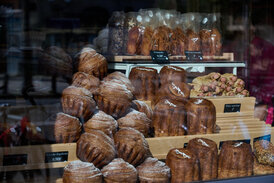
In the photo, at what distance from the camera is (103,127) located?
6.64 ft

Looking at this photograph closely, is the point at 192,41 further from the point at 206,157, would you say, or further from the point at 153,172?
the point at 153,172

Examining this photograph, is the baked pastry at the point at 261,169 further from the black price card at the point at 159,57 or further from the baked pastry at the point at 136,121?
the black price card at the point at 159,57

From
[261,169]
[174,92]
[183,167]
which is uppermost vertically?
[174,92]

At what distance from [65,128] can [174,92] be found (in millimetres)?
806

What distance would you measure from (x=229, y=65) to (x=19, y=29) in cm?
162

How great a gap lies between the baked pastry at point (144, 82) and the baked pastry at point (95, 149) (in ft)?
1.87

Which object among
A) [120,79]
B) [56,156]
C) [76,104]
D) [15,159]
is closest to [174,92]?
[120,79]

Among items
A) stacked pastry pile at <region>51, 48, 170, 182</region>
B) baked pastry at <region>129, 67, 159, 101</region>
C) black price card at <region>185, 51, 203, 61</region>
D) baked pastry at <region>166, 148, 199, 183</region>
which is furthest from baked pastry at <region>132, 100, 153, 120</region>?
black price card at <region>185, 51, 203, 61</region>

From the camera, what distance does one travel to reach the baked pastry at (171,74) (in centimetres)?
248

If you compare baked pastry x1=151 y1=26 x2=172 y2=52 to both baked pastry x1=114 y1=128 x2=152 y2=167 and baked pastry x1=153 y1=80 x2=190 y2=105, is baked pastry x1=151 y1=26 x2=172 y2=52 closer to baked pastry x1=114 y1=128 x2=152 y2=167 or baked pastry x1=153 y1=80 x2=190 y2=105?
baked pastry x1=153 y1=80 x2=190 y2=105

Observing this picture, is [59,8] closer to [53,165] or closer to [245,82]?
[53,165]

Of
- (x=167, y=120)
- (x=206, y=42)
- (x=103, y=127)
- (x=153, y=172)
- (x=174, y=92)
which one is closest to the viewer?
(x=153, y=172)

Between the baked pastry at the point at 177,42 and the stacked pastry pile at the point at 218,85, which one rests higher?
the baked pastry at the point at 177,42

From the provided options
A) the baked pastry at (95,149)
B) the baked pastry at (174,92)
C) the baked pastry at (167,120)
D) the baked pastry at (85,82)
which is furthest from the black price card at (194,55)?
the baked pastry at (95,149)
